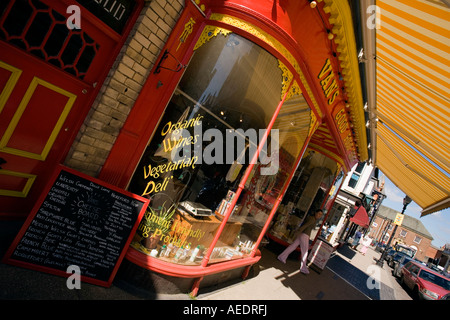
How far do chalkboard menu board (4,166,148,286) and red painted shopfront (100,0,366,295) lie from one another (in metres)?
0.24

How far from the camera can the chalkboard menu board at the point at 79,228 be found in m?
2.37

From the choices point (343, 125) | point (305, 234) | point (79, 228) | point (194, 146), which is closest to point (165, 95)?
point (194, 146)

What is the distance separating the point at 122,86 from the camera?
2752mm

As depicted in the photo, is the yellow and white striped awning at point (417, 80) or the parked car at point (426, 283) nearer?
the yellow and white striped awning at point (417, 80)

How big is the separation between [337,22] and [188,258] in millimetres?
4147

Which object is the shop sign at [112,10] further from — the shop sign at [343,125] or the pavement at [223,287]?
the shop sign at [343,125]

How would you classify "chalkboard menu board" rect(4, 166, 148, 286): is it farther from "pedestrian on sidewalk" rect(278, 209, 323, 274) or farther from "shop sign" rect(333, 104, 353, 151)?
"pedestrian on sidewalk" rect(278, 209, 323, 274)

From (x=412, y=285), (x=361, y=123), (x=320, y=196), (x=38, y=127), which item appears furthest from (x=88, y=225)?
(x=412, y=285)

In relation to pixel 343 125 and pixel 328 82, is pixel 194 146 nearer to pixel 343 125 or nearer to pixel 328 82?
pixel 328 82

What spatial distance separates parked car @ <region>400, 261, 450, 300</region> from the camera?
9.62m

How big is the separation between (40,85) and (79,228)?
1692 mm

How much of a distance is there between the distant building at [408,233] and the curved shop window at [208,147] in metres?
60.5

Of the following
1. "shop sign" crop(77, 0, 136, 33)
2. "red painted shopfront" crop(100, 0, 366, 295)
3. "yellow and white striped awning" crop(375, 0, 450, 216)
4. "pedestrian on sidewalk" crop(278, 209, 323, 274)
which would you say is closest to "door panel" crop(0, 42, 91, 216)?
"red painted shopfront" crop(100, 0, 366, 295)

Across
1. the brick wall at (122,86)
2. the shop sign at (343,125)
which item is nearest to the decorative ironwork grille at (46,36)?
the brick wall at (122,86)
